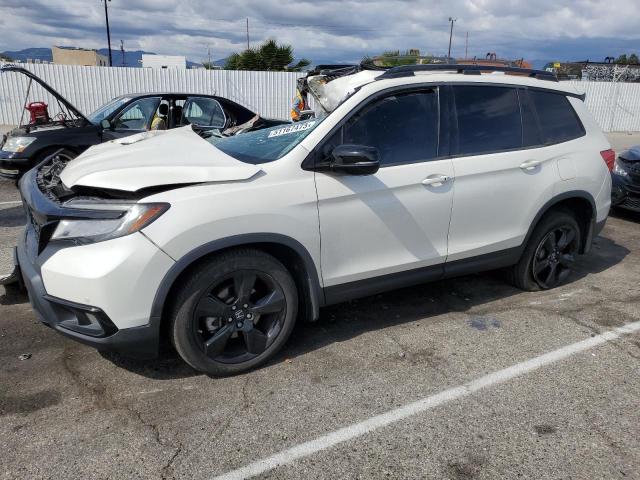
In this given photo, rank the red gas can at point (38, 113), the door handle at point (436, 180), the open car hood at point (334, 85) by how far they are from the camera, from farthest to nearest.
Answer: the red gas can at point (38, 113) < the open car hood at point (334, 85) < the door handle at point (436, 180)

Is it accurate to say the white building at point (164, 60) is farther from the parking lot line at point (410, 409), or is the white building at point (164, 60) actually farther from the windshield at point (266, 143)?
the parking lot line at point (410, 409)

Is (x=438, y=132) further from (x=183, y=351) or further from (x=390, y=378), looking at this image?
(x=183, y=351)

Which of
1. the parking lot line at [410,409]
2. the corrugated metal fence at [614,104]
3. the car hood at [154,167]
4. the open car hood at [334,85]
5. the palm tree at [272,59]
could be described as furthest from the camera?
the palm tree at [272,59]

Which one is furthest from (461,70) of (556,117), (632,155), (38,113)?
(38,113)

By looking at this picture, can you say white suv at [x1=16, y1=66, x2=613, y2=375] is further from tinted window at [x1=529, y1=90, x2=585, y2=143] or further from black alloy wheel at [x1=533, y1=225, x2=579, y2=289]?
black alloy wheel at [x1=533, y1=225, x2=579, y2=289]

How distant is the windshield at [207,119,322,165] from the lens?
3.28m

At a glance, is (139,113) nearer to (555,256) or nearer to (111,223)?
(111,223)

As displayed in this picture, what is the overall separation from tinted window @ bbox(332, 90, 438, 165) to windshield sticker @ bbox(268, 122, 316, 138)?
0.28 m

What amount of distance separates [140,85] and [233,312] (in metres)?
16.7

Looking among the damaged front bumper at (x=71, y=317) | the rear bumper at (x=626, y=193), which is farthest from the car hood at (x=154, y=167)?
the rear bumper at (x=626, y=193)

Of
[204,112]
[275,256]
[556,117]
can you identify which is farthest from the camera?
[204,112]

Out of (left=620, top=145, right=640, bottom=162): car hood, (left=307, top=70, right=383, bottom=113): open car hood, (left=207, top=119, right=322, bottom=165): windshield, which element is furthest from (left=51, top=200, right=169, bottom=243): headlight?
(left=620, top=145, right=640, bottom=162): car hood

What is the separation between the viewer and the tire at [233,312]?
294 centimetres

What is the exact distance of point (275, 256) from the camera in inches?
129
